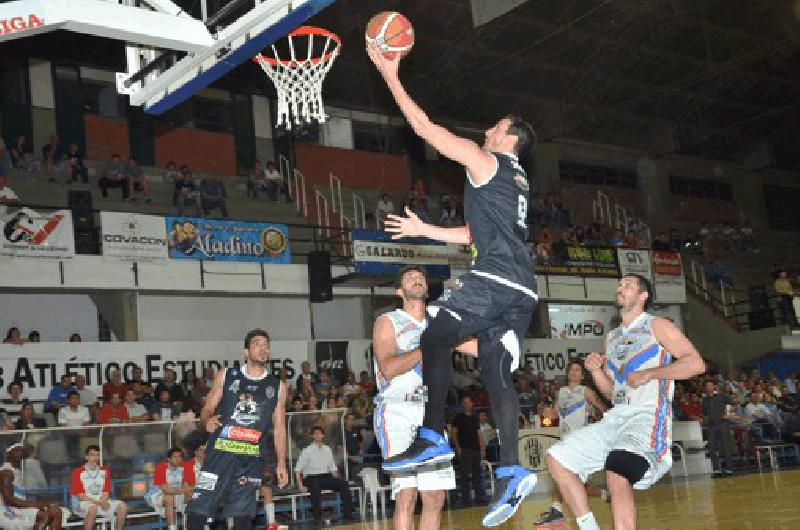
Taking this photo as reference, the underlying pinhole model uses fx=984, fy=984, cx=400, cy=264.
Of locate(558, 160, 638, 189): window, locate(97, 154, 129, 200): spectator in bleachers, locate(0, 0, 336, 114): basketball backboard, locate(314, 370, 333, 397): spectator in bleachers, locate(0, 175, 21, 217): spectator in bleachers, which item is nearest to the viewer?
locate(0, 0, 336, 114): basketball backboard

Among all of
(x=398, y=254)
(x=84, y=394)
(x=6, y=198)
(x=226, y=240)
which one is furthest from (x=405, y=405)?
(x=398, y=254)

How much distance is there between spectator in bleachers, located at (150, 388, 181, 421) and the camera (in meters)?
15.6

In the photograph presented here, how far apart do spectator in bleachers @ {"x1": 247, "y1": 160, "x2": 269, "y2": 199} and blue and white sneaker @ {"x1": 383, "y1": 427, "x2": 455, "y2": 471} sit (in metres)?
19.4

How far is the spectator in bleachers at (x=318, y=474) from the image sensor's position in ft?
47.3

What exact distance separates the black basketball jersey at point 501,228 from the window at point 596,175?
27.4 m

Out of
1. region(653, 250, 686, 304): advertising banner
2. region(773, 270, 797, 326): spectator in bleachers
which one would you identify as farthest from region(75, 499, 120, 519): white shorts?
region(773, 270, 797, 326): spectator in bleachers

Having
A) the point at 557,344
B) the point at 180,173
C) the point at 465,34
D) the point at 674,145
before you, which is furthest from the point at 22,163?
the point at 674,145

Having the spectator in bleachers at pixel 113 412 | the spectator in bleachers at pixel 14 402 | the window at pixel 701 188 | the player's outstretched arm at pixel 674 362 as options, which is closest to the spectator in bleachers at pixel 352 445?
the spectator in bleachers at pixel 113 412

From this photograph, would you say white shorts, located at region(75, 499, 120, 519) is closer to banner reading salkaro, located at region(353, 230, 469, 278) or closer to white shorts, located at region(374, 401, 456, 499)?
white shorts, located at region(374, 401, 456, 499)

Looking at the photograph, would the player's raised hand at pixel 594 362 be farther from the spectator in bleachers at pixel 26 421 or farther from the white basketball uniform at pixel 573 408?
the spectator in bleachers at pixel 26 421

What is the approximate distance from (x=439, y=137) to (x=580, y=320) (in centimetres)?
2600

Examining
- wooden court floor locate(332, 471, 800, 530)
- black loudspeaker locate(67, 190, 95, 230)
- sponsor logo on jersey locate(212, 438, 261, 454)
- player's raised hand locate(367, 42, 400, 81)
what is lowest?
wooden court floor locate(332, 471, 800, 530)

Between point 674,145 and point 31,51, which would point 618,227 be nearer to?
point 674,145

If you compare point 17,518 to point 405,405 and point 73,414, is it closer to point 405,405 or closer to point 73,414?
point 73,414
